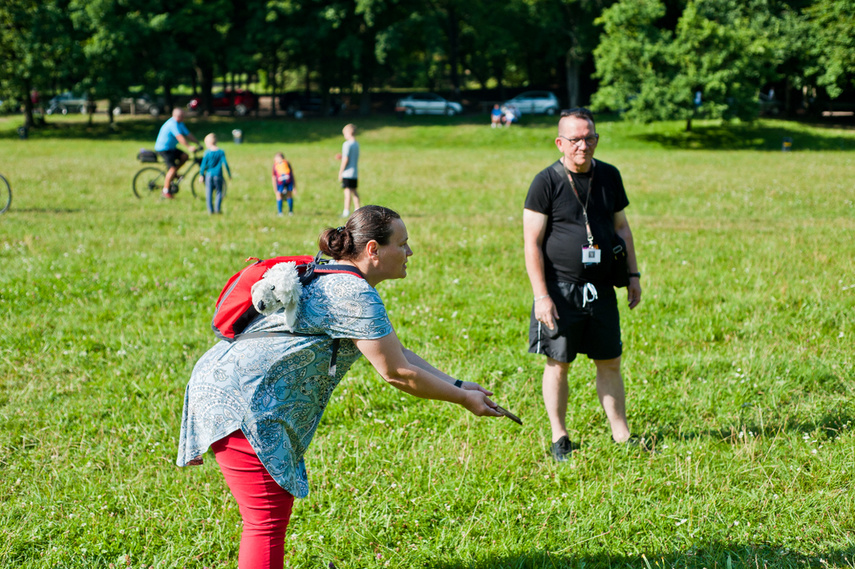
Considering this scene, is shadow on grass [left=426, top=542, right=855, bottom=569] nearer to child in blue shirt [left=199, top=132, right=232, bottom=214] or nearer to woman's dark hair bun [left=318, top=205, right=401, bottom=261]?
woman's dark hair bun [left=318, top=205, right=401, bottom=261]

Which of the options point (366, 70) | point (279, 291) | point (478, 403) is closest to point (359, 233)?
point (279, 291)

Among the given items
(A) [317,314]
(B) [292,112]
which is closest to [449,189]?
(A) [317,314]

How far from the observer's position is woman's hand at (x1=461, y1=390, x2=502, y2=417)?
9.37 ft

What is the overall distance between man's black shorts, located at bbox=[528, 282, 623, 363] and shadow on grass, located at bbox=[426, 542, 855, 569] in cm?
136

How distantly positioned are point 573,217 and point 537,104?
46.4 metres

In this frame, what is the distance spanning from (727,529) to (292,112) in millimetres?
50228

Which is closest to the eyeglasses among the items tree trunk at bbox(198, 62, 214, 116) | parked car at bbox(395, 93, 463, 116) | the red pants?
the red pants

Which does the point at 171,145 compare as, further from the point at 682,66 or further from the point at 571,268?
the point at 682,66

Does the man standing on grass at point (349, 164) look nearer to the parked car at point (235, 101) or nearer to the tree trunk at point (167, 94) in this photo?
the tree trunk at point (167, 94)

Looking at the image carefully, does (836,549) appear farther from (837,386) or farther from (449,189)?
(449,189)

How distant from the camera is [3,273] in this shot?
838 centimetres

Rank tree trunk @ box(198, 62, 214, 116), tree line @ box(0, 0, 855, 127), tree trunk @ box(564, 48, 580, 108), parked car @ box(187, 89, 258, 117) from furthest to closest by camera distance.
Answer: parked car @ box(187, 89, 258, 117) < tree trunk @ box(198, 62, 214, 116) < tree trunk @ box(564, 48, 580, 108) < tree line @ box(0, 0, 855, 127)

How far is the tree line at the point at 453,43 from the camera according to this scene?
3434cm

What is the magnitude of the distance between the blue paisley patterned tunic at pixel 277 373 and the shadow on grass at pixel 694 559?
123 cm
